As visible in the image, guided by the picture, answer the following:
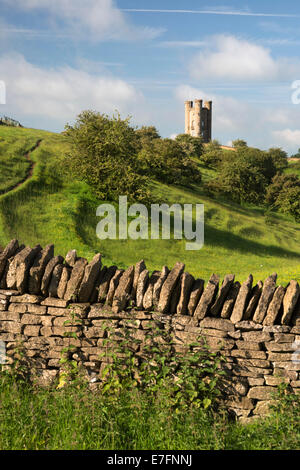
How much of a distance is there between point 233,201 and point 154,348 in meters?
43.5

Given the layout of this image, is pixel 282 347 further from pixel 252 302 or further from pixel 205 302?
pixel 205 302

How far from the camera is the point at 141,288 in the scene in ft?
21.1

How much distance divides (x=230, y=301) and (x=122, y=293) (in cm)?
174

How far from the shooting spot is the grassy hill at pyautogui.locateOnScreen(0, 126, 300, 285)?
21.7 metres

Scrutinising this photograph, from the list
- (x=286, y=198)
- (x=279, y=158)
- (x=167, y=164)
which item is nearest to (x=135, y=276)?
(x=167, y=164)

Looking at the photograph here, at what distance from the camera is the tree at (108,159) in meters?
29.0

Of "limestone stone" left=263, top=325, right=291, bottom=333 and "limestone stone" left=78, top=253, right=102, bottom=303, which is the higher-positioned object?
"limestone stone" left=78, top=253, right=102, bottom=303

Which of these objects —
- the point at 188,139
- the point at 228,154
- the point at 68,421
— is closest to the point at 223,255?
the point at 68,421

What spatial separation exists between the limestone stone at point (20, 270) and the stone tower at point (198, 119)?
151 m

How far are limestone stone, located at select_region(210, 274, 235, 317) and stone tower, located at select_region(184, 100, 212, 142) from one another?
151262 mm

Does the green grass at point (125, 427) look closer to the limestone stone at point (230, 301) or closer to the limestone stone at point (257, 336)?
the limestone stone at point (257, 336)

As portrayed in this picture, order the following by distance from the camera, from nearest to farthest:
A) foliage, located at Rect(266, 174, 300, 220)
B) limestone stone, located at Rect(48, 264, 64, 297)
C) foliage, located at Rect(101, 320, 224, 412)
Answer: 1. foliage, located at Rect(101, 320, 224, 412)
2. limestone stone, located at Rect(48, 264, 64, 297)
3. foliage, located at Rect(266, 174, 300, 220)

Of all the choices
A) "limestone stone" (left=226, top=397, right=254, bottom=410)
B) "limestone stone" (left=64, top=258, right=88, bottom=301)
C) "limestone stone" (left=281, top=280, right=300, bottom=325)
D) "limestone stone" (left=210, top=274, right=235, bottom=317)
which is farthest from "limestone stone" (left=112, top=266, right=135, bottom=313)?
"limestone stone" (left=281, top=280, right=300, bottom=325)

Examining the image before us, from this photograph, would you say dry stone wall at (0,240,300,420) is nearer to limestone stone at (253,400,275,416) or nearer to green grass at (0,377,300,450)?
limestone stone at (253,400,275,416)
